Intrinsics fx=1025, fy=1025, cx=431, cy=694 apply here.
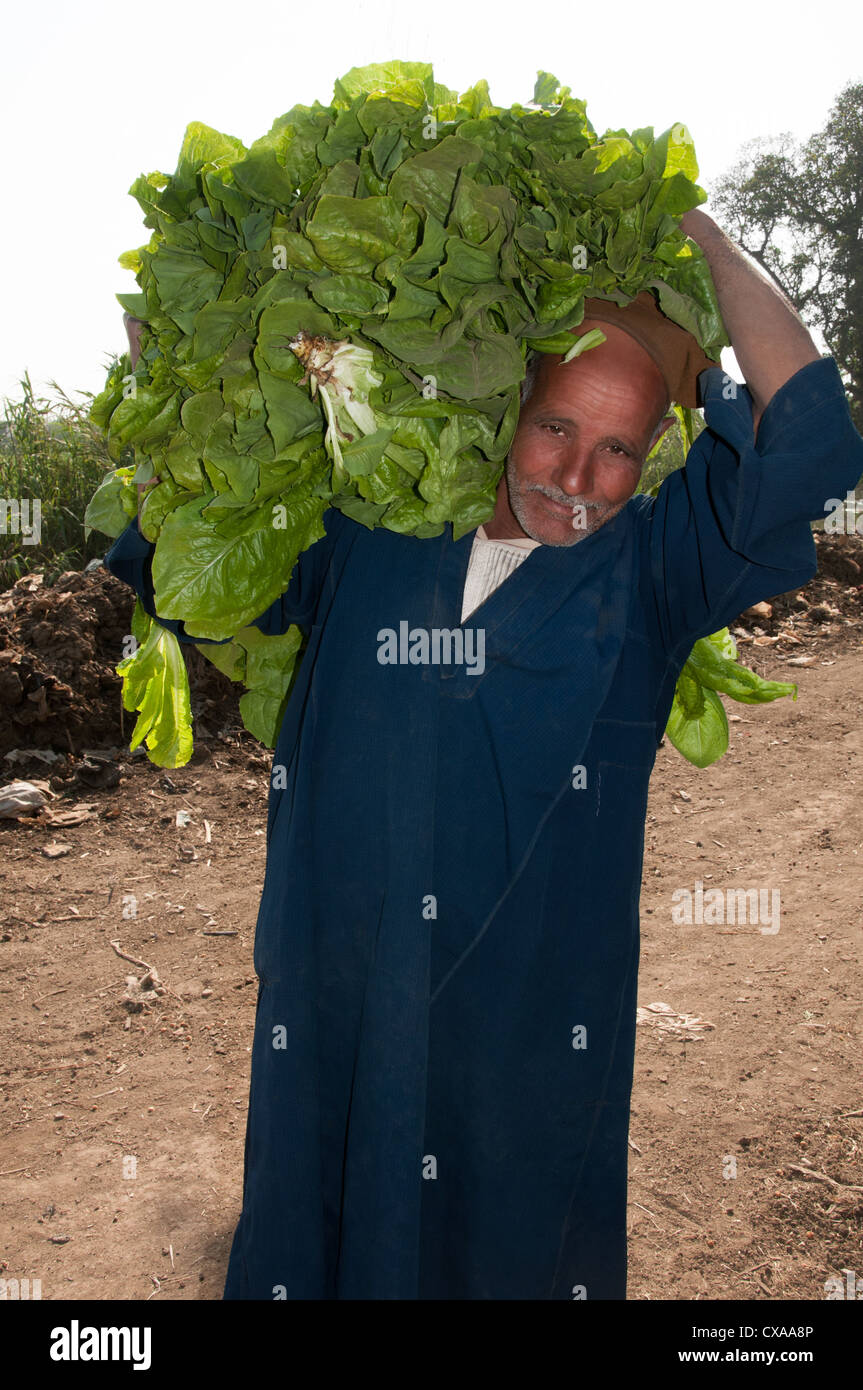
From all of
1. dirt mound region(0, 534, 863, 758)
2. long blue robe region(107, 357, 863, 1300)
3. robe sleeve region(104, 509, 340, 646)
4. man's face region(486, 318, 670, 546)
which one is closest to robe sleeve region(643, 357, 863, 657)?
long blue robe region(107, 357, 863, 1300)

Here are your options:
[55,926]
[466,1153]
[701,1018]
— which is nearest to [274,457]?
[466,1153]

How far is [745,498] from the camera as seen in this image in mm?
1942

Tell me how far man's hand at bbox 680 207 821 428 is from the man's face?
8.2 inches

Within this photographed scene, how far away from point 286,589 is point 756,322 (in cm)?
111

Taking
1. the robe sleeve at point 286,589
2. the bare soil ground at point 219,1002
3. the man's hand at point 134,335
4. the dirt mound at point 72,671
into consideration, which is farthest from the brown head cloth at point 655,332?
the dirt mound at point 72,671

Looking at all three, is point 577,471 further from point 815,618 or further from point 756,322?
point 815,618

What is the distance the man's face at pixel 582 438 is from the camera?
84.0 inches

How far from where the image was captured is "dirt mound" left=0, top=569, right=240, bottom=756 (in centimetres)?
670

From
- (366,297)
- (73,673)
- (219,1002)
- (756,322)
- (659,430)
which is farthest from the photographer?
(73,673)

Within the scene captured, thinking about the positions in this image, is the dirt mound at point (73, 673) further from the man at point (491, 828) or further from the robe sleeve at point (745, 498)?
the robe sleeve at point (745, 498)

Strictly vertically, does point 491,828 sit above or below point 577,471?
below

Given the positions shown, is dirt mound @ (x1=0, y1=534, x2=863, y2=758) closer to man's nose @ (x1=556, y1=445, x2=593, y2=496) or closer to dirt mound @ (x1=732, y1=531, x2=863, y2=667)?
dirt mound @ (x1=732, y1=531, x2=863, y2=667)

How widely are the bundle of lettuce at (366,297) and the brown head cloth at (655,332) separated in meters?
0.07

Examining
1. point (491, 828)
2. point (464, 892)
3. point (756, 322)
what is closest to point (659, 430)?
point (756, 322)
